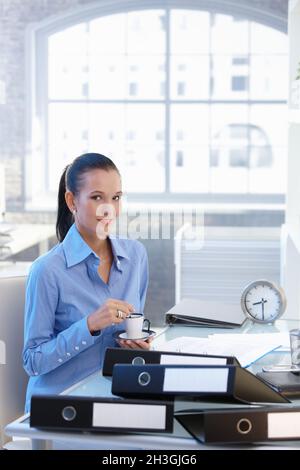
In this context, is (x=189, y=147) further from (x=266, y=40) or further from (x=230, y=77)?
(x=266, y=40)

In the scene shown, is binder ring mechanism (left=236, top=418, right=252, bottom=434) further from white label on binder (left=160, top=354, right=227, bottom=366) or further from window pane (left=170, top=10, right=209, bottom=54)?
window pane (left=170, top=10, right=209, bottom=54)

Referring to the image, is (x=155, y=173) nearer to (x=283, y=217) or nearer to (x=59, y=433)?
(x=283, y=217)

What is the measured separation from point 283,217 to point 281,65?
3.09ft

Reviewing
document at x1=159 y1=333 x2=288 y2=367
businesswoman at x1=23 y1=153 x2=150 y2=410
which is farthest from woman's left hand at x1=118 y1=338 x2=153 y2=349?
document at x1=159 y1=333 x2=288 y2=367

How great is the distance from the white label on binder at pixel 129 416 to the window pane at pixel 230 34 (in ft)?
13.3

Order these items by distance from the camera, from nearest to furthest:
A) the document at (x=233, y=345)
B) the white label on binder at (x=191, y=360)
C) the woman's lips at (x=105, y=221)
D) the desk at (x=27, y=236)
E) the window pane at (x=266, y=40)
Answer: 1. the white label on binder at (x=191, y=360)
2. the document at (x=233, y=345)
3. the woman's lips at (x=105, y=221)
4. the window pane at (x=266, y=40)
5. the desk at (x=27, y=236)

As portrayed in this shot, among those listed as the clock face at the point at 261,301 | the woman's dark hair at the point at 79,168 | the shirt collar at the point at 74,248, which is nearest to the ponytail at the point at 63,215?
the woman's dark hair at the point at 79,168

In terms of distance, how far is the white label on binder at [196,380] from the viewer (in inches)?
56.8

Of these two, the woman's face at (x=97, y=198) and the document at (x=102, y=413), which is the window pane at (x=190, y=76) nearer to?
the woman's face at (x=97, y=198)

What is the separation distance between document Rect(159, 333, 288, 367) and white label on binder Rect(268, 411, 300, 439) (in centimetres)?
57

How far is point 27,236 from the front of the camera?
213 inches

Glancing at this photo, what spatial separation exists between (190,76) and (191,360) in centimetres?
382

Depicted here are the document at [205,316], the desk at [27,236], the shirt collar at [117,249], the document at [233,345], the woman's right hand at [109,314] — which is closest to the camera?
the woman's right hand at [109,314]
